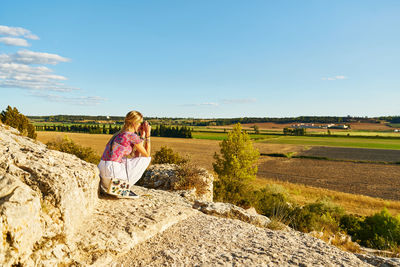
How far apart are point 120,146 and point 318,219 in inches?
595

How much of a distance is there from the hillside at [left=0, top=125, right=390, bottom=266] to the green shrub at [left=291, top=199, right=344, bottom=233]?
5.59 m

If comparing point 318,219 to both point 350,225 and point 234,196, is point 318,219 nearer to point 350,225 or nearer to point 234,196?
point 350,225

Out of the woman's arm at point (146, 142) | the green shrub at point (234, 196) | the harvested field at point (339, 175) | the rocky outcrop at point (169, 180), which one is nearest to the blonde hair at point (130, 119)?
the woman's arm at point (146, 142)

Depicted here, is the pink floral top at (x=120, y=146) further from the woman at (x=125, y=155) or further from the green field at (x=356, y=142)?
the green field at (x=356, y=142)

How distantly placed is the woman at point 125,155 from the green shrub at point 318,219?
22.9ft

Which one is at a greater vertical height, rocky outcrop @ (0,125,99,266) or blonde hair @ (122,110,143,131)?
blonde hair @ (122,110,143,131)

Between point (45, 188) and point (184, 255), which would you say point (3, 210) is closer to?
point (45, 188)

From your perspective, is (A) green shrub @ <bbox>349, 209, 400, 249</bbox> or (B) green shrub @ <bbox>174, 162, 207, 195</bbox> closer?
(B) green shrub @ <bbox>174, 162, 207, 195</bbox>

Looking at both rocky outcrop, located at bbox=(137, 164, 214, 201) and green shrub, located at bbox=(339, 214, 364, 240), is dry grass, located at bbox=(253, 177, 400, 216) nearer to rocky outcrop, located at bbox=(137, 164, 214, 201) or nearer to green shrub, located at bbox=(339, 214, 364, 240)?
green shrub, located at bbox=(339, 214, 364, 240)

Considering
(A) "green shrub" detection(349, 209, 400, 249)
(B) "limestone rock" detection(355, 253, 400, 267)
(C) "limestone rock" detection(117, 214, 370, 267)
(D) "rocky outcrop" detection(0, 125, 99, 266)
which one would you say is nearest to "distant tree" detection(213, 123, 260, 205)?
(A) "green shrub" detection(349, 209, 400, 249)

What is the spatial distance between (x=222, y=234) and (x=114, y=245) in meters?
2.38

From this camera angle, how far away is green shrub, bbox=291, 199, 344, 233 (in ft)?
48.2

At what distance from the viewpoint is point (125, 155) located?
23.2ft

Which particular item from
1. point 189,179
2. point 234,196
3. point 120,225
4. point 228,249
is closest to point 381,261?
point 228,249
